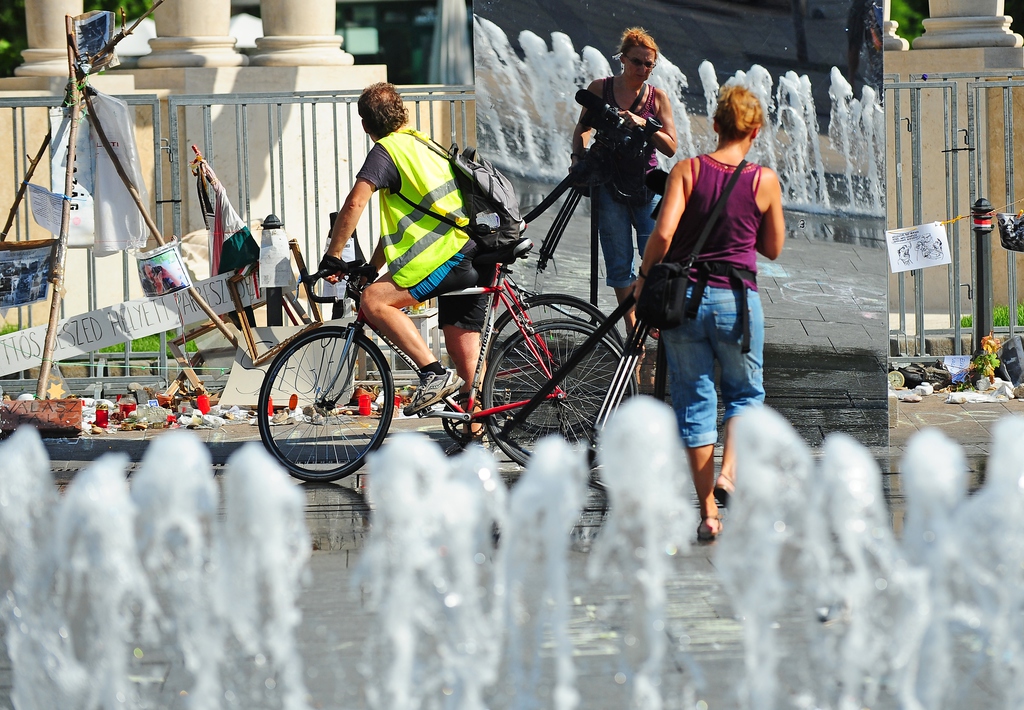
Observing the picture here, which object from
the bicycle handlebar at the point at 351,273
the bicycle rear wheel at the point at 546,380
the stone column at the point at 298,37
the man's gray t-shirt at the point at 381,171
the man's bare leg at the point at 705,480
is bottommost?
the man's bare leg at the point at 705,480

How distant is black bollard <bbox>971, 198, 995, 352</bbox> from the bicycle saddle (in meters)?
4.29

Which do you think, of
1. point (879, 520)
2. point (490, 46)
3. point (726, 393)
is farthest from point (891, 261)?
point (879, 520)

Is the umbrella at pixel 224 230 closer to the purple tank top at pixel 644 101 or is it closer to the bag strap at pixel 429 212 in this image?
the bag strap at pixel 429 212

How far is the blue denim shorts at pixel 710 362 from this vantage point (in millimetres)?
5367

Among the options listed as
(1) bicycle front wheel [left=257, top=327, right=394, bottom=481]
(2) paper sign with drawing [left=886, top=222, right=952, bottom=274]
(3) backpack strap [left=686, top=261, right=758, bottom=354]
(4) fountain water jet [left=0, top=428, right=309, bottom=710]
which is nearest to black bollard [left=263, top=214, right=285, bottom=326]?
(1) bicycle front wheel [left=257, top=327, right=394, bottom=481]

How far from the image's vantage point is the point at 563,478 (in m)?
3.26

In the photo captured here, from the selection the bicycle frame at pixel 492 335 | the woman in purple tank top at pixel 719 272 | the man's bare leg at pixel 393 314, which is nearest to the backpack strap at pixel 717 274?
the woman in purple tank top at pixel 719 272

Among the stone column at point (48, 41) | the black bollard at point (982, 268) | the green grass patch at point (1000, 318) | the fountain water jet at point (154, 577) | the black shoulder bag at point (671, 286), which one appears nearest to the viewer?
the fountain water jet at point (154, 577)

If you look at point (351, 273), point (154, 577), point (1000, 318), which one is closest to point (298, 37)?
point (351, 273)

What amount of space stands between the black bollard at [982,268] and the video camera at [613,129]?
3490 millimetres

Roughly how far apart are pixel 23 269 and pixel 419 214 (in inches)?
133

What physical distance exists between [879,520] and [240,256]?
6.31m

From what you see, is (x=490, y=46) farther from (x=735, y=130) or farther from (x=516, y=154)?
(x=735, y=130)

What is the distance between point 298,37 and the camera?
12.2 metres
